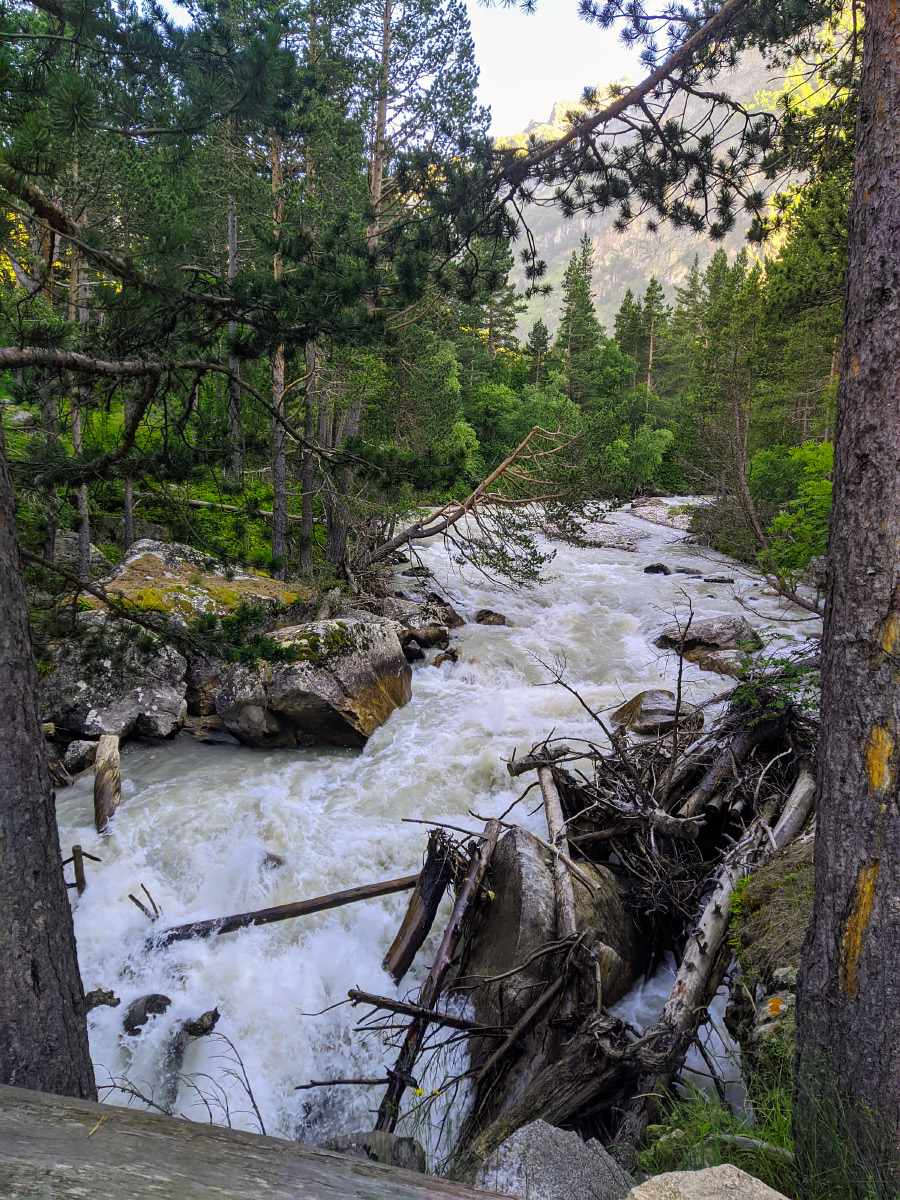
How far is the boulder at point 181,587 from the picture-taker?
31.2 feet

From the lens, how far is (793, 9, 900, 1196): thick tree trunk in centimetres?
230

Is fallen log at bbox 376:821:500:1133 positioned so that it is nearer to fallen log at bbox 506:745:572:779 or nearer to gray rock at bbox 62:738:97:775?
fallen log at bbox 506:745:572:779

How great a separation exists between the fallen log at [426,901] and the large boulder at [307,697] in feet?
11.8

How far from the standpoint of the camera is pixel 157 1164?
59.1 inches

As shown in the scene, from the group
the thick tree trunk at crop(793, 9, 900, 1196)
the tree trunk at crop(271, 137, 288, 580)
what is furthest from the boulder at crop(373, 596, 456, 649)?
the thick tree trunk at crop(793, 9, 900, 1196)

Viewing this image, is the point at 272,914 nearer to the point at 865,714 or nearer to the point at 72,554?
the point at 865,714

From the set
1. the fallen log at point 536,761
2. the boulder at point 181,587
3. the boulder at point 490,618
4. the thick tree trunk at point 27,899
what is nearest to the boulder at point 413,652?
the boulder at point 181,587

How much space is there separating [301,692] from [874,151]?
7236 mm

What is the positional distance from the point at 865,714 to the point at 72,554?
14.0 meters

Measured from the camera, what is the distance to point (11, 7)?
462 centimetres

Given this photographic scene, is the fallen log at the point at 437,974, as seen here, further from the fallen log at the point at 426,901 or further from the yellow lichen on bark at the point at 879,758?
the yellow lichen on bark at the point at 879,758

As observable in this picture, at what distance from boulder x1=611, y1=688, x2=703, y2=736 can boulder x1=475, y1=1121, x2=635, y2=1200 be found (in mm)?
4772

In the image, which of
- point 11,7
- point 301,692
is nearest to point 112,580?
point 301,692

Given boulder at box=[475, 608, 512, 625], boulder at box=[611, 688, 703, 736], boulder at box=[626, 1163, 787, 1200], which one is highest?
boulder at box=[626, 1163, 787, 1200]
